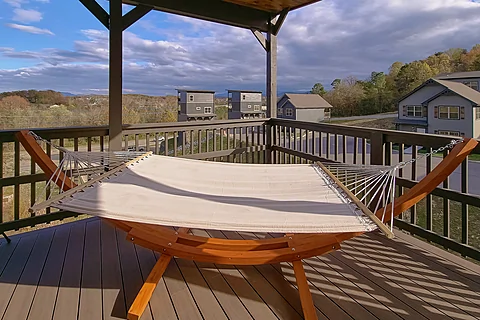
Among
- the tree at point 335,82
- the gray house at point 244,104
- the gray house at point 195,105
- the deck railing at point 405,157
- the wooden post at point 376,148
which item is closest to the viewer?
the deck railing at point 405,157

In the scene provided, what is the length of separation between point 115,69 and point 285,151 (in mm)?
2385

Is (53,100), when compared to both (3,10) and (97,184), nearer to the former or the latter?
(3,10)

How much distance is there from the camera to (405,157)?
3.63m

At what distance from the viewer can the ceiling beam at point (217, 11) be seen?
11.9 feet

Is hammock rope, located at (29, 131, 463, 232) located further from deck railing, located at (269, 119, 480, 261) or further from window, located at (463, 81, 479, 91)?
window, located at (463, 81, 479, 91)

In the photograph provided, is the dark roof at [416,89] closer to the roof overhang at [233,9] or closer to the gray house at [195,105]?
the roof overhang at [233,9]

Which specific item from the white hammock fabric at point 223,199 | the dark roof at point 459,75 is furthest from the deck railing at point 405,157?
the dark roof at point 459,75

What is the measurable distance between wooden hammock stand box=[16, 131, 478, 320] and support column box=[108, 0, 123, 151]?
1280 mm

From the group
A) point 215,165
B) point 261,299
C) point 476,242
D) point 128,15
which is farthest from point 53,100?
point 476,242

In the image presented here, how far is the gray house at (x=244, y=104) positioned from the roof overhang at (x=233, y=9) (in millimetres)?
1285

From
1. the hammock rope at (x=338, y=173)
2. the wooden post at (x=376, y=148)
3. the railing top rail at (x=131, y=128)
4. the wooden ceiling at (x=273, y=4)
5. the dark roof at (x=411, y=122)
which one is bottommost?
the hammock rope at (x=338, y=173)

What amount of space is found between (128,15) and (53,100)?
432 cm

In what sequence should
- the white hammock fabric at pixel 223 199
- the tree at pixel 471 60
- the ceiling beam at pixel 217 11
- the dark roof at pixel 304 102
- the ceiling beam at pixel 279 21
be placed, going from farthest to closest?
→ 1. the dark roof at pixel 304 102
2. the tree at pixel 471 60
3. the ceiling beam at pixel 279 21
4. the ceiling beam at pixel 217 11
5. the white hammock fabric at pixel 223 199

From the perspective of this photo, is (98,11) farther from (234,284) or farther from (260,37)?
(234,284)
